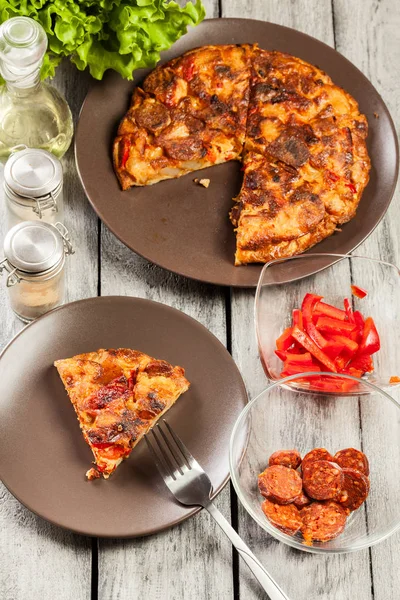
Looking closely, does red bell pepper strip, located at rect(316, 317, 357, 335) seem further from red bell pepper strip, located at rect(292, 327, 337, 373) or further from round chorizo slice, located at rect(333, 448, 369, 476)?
round chorizo slice, located at rect(333, 448, 369, 476)

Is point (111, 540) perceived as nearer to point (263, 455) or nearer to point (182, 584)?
point (182, 584)

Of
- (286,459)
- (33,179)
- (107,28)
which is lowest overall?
(286,459)

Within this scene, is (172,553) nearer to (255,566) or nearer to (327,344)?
(255,566)

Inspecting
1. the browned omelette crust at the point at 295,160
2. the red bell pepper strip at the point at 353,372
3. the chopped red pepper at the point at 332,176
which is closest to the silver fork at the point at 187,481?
the red bell pepper strip at the point at 353,372

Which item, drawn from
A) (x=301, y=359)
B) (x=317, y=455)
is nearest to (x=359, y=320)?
(x=301, y=359)

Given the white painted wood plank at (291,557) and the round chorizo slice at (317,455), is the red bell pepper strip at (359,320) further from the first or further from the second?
the round chorizo slice at (317,455)

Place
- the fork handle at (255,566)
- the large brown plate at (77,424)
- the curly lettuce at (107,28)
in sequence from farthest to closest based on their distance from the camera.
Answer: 1. the curly lettuce at (107,28)
2. the large brown plate at (77,424)
3. the fork handle at (255,566)

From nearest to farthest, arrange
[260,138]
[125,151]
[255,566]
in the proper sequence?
[255,566] < [125,151] < [260,138]
